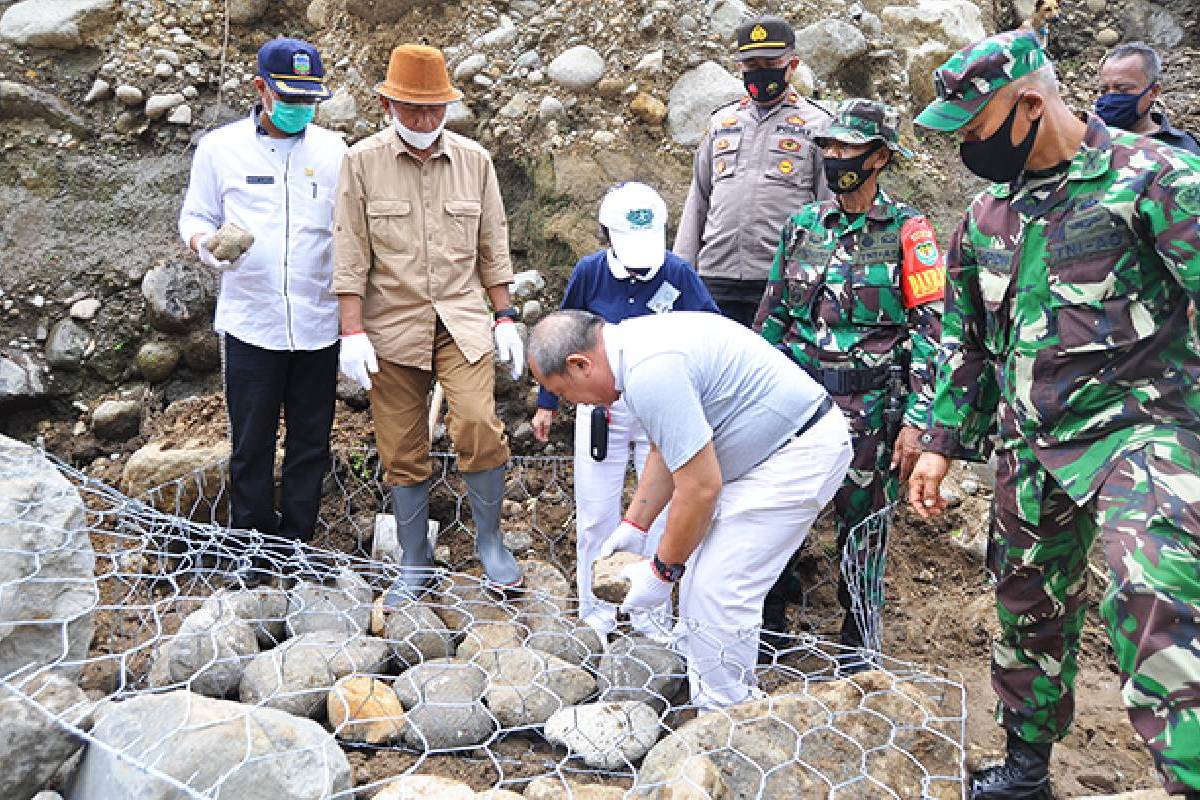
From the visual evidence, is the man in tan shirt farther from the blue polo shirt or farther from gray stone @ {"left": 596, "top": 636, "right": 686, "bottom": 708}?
gray stone @ {"left": 596, "top": 636, "right": 686, "bottom": 708}

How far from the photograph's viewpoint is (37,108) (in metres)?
5.58

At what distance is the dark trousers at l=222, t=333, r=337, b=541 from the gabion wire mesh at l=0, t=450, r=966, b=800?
0.14 metres

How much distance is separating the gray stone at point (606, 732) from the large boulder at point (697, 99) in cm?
361

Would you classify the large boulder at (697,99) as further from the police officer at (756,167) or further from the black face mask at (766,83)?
the black face mask at (766,83)

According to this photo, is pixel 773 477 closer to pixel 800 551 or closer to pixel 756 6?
pixel 800 551

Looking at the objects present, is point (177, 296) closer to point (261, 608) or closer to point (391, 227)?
point (391, 227)

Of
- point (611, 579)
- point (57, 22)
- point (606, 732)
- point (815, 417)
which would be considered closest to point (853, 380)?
point (815, 417)

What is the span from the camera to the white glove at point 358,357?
3449mm

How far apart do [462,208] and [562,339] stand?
123cm

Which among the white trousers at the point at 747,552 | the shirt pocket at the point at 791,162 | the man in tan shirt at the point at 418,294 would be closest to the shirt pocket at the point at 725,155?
the shirt pocket at the point at 791,162

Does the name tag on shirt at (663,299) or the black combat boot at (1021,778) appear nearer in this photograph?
the black combat boot at (1021,778)

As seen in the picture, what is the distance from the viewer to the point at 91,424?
4.96 metres

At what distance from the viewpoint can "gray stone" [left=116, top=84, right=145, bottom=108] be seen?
5.64 meters

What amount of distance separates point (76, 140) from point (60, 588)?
3.94 m
